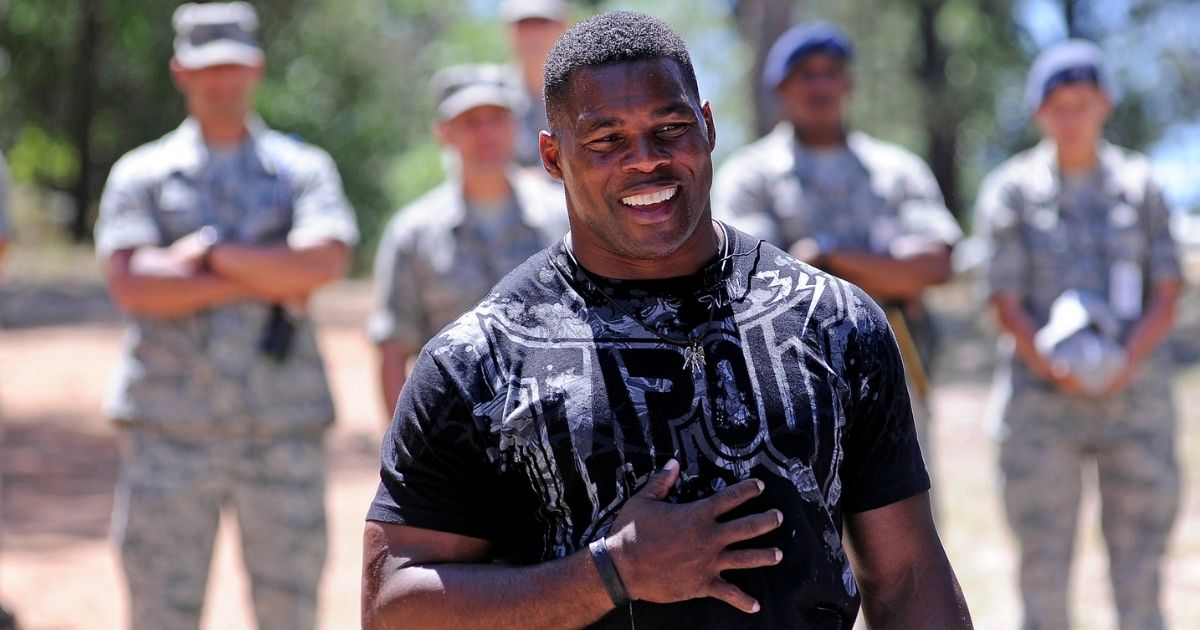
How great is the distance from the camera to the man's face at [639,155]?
7.02 feet

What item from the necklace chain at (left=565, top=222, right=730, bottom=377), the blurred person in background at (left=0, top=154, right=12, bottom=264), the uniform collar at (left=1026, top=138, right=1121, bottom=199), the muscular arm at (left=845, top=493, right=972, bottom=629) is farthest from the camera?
the blurred person in background at (left=0, top=154, right=12, bottom=264)

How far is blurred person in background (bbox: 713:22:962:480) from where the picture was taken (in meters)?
4.99

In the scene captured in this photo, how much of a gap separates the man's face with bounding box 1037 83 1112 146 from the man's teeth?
3.57m

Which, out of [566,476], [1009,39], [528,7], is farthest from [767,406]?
[1009,39]

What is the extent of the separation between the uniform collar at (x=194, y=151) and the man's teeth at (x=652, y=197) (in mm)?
3044

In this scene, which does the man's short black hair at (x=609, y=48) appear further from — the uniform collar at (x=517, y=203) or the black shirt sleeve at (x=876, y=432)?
the uniform collar at (x=517, y=203)

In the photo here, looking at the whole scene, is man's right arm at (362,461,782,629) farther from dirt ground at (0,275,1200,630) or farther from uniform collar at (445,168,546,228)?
dirt ground at (0,275,1200,630)

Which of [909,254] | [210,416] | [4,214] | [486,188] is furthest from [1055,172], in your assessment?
[4,214]

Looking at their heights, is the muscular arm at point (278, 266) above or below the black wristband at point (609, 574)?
above

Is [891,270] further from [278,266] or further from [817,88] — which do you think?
[278,266]

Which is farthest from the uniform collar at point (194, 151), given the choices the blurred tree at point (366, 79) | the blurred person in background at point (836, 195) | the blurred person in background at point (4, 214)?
the blurred tree at point (366, 79)

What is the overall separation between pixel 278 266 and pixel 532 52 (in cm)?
178

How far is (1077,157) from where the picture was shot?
213 inches

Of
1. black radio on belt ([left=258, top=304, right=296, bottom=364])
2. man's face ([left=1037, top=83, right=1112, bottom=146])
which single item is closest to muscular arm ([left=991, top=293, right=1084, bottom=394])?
man's face ([left=1037, top=83, right=1112, bottom=146])
